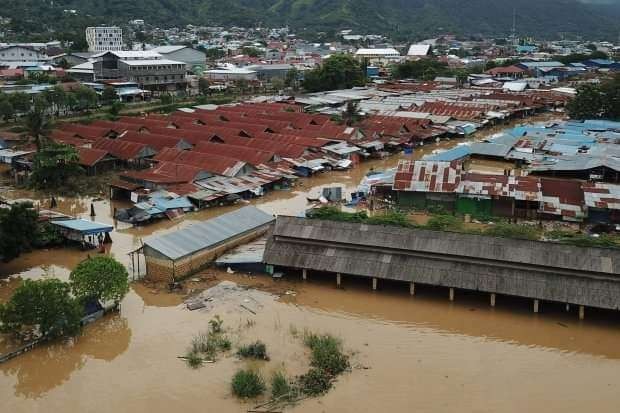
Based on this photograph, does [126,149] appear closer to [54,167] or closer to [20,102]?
[54,167]

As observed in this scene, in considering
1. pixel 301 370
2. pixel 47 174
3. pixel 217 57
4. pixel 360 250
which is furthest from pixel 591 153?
pixel 217 57

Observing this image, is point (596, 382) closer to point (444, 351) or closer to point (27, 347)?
point (444, 351)

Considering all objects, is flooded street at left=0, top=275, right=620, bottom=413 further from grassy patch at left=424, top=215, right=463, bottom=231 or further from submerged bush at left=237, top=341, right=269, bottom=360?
grassy patch at left=424, top=215, right=463, bottom=231

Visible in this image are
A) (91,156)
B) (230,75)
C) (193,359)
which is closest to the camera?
(193,359)

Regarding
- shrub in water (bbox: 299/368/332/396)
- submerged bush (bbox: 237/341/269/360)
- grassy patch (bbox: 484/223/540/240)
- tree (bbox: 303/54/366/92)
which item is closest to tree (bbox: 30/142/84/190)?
submerged bush (bbox: 237/341/269/360)

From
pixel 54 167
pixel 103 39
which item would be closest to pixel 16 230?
pixel 54 167

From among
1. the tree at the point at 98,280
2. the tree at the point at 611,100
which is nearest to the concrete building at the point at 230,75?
the tree at the point at 611,100
